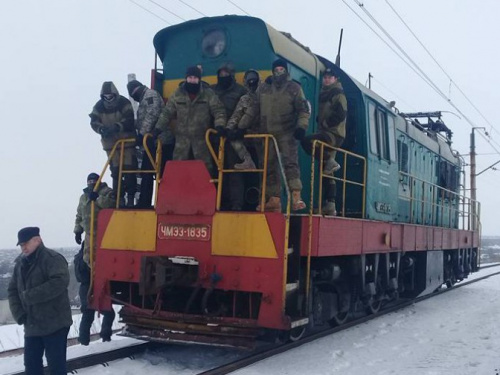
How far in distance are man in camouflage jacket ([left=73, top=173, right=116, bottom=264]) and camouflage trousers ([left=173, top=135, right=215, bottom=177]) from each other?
3.75ft

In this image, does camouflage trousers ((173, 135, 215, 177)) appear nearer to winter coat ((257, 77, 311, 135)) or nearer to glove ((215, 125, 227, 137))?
glove ((215, 125, 227, 137))

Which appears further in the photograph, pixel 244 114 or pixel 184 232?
pixel 244 114

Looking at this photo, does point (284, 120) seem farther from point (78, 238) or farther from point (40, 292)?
point (78, 238)

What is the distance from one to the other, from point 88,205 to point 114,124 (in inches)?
48.0

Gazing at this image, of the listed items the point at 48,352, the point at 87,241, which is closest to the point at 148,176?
the point at 87,241

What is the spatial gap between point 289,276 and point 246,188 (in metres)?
1.39

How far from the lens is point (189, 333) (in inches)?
248

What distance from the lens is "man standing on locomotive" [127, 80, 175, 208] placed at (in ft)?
24.2

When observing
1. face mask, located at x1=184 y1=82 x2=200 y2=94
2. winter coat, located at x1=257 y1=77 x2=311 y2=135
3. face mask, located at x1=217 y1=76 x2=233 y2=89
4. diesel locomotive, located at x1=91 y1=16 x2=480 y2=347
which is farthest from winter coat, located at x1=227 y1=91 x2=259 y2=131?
face mask, located at x1=184 y1=82 x2=200 y2=94

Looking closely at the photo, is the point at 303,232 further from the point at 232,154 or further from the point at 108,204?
the point at 108,204

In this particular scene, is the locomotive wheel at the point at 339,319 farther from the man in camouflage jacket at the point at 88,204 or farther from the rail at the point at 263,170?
the man in camouflage jacket at the point at 88,204

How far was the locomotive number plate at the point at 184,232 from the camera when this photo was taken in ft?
21.9

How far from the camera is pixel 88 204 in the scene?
8.08 metres

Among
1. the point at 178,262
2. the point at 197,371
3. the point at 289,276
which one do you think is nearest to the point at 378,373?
the point at 289,276
